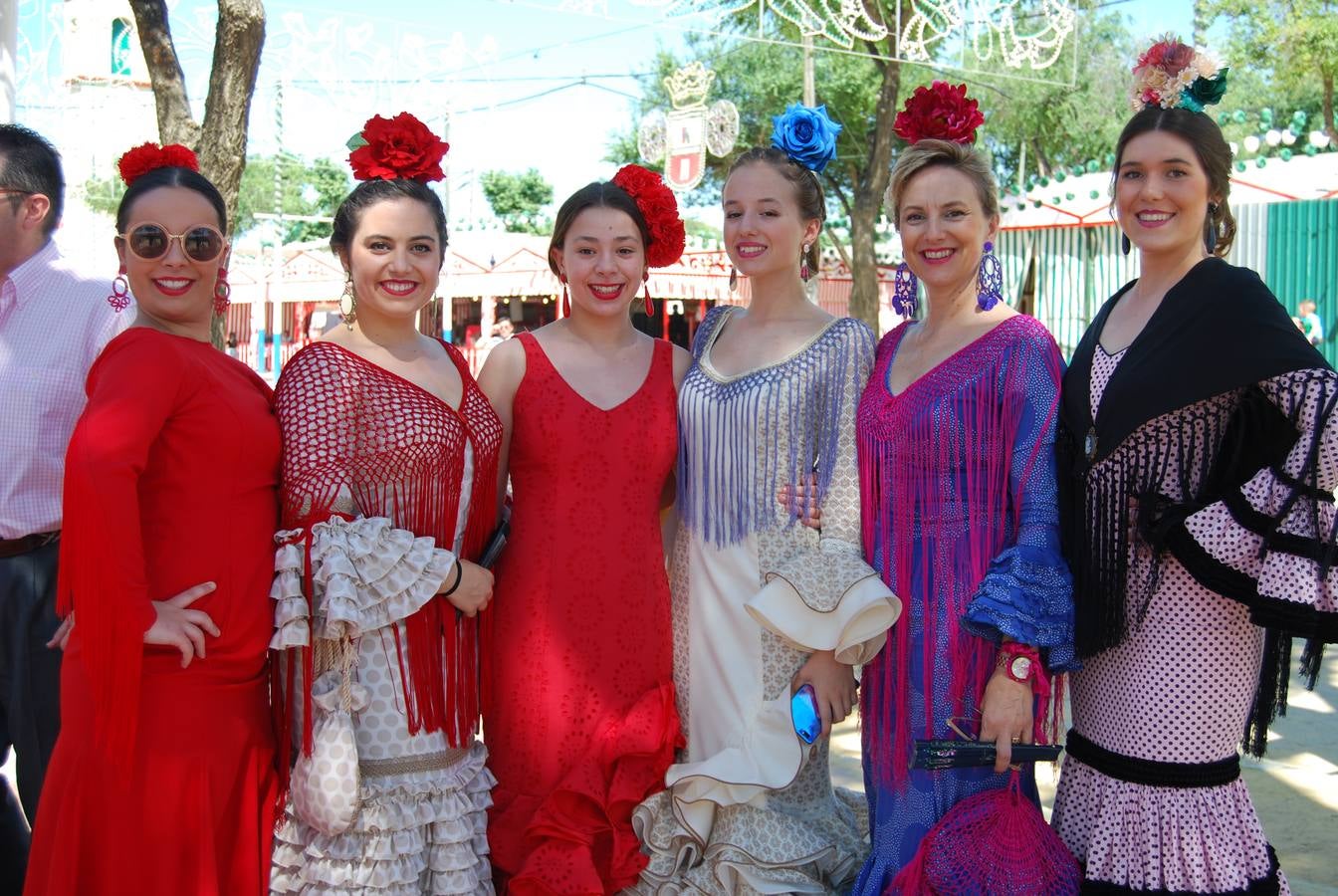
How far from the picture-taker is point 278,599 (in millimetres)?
2604

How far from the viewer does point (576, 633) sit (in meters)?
3.02

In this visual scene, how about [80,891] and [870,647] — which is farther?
[870,647]

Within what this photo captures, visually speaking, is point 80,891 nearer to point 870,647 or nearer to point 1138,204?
point 870,647

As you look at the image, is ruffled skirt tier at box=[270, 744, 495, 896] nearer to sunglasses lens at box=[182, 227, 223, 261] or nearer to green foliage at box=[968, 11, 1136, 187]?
sunglasses lens at box=[182, 227, 223, 261]

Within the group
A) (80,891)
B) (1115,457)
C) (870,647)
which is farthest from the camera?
(870,647)

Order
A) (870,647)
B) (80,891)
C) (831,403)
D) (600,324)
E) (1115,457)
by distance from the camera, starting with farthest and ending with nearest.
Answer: (600,324) → (831,403) → (870,647) → (1115,457) → (80,891)

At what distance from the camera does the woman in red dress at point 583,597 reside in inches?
117

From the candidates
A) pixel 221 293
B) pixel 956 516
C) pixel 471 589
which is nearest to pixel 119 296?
pixel 221 293

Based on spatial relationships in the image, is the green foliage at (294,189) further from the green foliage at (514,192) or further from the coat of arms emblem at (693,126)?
the coat of arms emblem at (693,126)

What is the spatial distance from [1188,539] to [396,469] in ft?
5.91

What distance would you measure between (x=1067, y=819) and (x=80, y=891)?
7.21ft

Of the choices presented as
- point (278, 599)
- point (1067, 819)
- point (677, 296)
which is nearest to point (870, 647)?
point (1067, 819)

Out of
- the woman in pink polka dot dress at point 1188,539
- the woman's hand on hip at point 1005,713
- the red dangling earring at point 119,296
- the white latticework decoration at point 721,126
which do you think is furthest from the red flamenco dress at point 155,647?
the white latticework decoration at point 721,126

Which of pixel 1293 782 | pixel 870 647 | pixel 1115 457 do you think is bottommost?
pixel 1293 782
